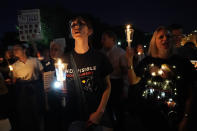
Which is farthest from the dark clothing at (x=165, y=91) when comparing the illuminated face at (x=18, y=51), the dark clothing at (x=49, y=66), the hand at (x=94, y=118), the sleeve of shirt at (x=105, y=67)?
the illuminated face at (x=18, y=51)

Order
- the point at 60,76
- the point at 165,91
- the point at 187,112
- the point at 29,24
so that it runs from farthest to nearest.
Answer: the point at 29,24 < the point at 165,91 < the point at 187,112 < the point at 60,76

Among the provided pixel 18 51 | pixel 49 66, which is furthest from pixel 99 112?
pixel 18 51

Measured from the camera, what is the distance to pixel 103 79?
2.31m

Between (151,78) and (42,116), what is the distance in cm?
362

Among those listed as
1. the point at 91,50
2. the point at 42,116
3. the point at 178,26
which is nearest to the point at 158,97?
the point at 91,50

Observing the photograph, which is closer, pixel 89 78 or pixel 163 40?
pixel 89 78

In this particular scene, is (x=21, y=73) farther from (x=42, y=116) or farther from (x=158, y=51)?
(x=158, y=51)

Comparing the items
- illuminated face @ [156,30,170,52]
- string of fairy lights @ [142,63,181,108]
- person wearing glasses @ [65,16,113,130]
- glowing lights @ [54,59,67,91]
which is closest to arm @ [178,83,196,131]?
string of fairy lights @ [142,63,181,108]

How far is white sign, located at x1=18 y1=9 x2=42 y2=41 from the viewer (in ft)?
14.8

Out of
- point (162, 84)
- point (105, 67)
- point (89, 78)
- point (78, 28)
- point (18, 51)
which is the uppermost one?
point (78, 28)

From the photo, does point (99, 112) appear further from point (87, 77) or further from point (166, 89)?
point (166, 89)

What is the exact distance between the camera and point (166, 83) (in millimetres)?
2336

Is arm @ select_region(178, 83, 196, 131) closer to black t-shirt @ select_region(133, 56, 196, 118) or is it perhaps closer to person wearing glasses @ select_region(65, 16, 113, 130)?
black t-shirt @ select_region(133, 56, 196, 118)

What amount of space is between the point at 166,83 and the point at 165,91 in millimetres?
124
